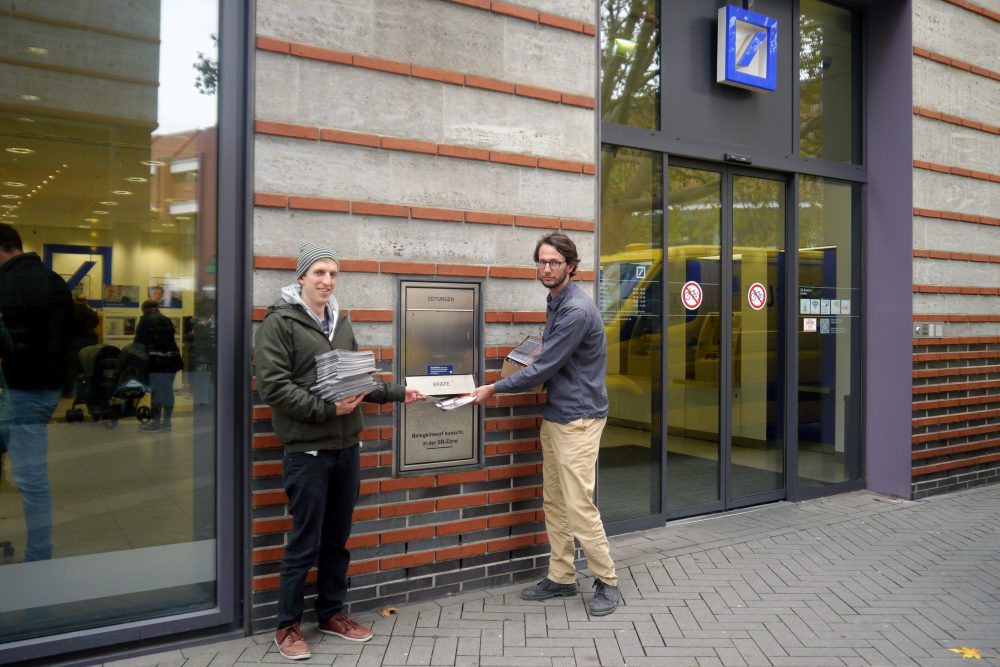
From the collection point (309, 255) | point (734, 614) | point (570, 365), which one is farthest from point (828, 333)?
point (309, 255)

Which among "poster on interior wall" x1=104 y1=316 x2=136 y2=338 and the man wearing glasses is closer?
"poster on interior wall" x1=104 y1=316 x2=136 y2=338

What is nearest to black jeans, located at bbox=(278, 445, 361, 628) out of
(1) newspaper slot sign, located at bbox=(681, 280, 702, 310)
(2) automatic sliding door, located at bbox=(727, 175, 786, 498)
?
(1) newspaper slot sign, located at bbox=(681, 280, 702, 310)

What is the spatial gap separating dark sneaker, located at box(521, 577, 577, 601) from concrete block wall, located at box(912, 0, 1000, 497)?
4.28 m

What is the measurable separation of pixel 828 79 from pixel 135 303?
249 inches

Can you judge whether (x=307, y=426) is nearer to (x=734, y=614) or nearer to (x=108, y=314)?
(x=108, y=314)

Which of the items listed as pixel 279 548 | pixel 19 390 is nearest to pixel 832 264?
pixel 279 548

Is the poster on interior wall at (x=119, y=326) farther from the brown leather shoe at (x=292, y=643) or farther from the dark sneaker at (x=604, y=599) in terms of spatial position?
the dark sneaker at (x=604, y=599)

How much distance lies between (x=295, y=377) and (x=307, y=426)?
245 millimetres

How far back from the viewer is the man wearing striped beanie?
364cm

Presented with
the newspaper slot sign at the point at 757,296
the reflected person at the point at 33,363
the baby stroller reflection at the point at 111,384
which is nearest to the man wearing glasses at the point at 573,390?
the baby stroller reflection at the point at 111,384

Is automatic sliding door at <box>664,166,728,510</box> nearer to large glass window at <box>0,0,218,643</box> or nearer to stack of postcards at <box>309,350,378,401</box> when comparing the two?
stack of postcards at <box>309,350,378,401</box>

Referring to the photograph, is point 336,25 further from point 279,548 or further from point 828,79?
point 828,79

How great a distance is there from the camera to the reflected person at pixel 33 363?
3852 millimetres

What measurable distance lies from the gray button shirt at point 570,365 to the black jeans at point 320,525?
3.33 ft
